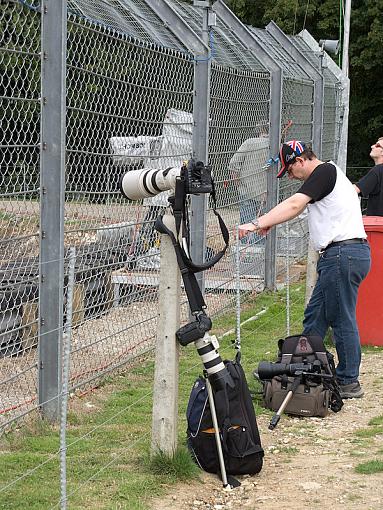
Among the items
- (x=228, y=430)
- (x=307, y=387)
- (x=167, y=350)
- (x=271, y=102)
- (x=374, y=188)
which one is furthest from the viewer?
(x=271, y=102)

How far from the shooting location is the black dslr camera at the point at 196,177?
504cm

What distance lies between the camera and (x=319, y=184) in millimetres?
6930

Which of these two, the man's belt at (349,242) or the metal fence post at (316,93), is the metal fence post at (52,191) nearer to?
the man's belt at (349,242)

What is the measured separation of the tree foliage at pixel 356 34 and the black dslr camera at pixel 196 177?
86.9ft

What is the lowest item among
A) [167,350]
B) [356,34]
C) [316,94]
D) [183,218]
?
[167,350]

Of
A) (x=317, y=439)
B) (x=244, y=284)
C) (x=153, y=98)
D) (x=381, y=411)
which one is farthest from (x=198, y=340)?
(x=244, y=284)

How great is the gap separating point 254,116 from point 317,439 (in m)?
5.18

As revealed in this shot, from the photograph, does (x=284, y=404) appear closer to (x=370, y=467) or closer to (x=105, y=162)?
(x=370, y=467)

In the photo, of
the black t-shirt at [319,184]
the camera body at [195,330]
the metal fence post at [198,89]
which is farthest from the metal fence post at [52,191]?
the metal fence post at [198,89]

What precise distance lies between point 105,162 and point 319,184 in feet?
4.61

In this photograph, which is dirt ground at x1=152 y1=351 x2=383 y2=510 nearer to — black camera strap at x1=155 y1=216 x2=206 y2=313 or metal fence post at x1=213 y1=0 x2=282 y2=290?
black camera strap at x1=155 y1=216 x2=206 y2=313

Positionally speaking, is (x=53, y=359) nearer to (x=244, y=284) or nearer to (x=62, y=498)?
(x=62, y=498)

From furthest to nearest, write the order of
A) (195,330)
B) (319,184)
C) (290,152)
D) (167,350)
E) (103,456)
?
(290,152) < (319,184) < (103,456) < (167,350) < (195,330)

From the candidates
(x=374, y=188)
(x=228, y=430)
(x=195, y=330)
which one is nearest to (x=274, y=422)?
(x=228, y=430)
